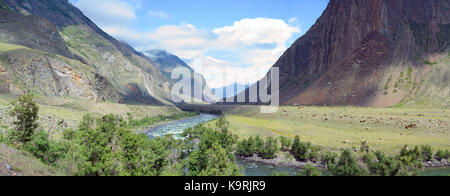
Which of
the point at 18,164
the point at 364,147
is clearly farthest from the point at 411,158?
the point at 18,164

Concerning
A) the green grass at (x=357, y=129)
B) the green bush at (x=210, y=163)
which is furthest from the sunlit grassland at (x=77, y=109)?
the green grass at (x=357, y=129)

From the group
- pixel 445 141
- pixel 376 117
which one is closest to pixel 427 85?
pixel 376 117

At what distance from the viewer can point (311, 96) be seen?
404 feet

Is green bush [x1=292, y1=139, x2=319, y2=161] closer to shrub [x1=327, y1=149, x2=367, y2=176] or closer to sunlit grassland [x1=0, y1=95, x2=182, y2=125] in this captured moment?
shrub [x1=327, y1=149, x2=367, y2=176]

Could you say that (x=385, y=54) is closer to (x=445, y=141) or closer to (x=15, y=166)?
(x=445, y=141)

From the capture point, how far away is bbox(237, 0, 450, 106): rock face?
326 feet

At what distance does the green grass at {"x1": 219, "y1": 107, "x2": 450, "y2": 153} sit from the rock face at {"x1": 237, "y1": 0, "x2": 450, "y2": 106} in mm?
25079

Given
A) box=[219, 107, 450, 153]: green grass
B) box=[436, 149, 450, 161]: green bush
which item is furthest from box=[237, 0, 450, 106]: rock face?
box=[436, 149, 450, 161]: green bush

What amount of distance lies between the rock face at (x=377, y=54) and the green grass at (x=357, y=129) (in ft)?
82.3

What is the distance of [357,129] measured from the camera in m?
67.4

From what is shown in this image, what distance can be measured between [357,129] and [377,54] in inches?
2419

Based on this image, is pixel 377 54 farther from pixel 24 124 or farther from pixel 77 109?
pixel 24 124
